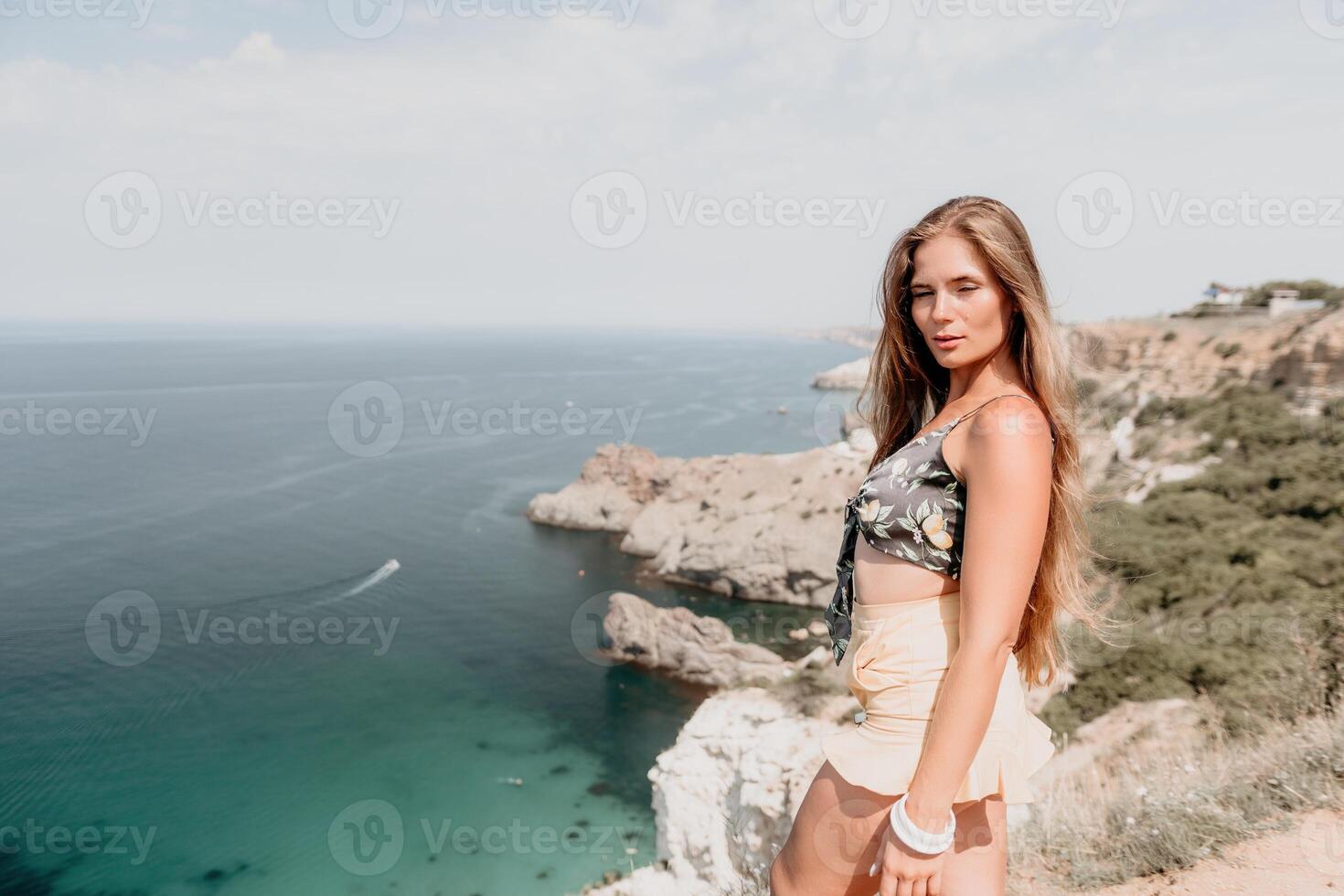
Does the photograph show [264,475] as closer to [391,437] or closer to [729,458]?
[391,437]

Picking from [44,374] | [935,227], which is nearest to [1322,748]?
[935,227]

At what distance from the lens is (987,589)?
1530mm

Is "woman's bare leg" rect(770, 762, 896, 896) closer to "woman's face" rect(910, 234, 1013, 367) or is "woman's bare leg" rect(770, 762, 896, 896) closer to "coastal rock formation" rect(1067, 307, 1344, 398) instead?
"woman's face" rect(910, 234, 1013, 367)

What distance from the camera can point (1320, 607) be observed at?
825 cm

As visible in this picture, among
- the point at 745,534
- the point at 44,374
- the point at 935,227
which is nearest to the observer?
the point at 935,227

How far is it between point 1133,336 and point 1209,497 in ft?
51.5

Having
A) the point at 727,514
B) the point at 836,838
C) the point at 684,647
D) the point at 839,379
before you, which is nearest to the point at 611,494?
the point at 727,514

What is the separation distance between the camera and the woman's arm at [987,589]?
1.52m

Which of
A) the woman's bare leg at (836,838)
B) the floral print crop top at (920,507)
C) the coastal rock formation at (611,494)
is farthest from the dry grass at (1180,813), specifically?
the coastal rock formation at (611,494)

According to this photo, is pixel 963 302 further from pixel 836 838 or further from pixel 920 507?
pixel 836 838

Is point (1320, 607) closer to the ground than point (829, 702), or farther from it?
farther from it

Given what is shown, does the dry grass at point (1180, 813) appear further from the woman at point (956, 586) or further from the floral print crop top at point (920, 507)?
the floral print crop top at point (920, 507)

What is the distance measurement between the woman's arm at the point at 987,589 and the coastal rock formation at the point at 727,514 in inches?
1107

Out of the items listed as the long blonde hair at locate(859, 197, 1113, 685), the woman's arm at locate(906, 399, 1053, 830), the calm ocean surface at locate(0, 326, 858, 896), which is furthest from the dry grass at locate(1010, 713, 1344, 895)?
the calm ocean surface at locate(0, 326, 858, 896)
